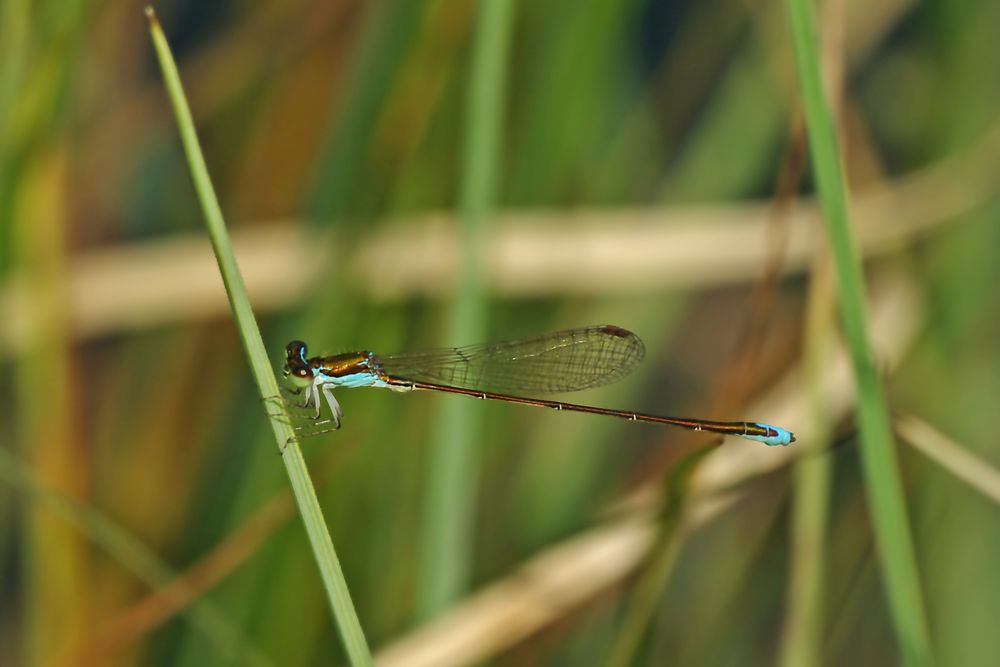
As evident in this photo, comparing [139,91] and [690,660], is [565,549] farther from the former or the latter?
[139,91]

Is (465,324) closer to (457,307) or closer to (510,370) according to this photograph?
(457,307)

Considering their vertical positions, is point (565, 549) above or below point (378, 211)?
below

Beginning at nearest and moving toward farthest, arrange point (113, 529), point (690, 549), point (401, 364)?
point (113, 529), point (401, 364), point (690, 549)

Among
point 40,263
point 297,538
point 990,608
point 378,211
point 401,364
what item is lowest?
point 990,608

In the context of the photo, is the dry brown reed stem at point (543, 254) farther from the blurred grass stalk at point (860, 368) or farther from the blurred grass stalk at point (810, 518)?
the blurred grass stalk at point (860, 368)

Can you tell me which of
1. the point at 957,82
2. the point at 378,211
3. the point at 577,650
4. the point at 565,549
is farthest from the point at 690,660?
the point at 957,82

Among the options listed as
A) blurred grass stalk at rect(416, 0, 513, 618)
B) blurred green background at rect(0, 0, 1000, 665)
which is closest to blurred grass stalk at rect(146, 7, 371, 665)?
blurred green background at rect(0, 0, 1000, 665)

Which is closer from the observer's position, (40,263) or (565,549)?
(565,549)

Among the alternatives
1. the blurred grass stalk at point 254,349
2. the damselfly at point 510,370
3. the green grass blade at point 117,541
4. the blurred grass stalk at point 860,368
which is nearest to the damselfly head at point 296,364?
the damselfly at point 510,370
